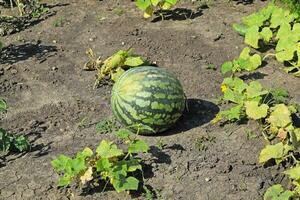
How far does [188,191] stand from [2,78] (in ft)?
8.82

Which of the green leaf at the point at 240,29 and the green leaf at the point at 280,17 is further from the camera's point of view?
the green leaf at the point at 240,29

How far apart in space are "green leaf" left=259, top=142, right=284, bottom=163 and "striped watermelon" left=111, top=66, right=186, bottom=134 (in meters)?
0.86

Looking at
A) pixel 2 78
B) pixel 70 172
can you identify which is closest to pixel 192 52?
pixel 2 78

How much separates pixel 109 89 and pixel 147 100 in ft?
3.42

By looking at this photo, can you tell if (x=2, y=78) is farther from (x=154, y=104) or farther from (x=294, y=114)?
(x=294, y=114)

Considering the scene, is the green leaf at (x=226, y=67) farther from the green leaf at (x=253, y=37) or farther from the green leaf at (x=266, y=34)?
the green leaf at (x=266, y=34)

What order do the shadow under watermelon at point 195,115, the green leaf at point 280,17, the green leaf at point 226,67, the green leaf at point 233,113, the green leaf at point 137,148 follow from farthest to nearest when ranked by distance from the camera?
1. the green leaf at point 280,17
2. the green leaf at point 226,67
3. the shadow under watermelon at point 195,115
4. the green leaf at point 233,113
5. the green leaf at point 137,148

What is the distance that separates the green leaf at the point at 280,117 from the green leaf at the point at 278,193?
729 mm

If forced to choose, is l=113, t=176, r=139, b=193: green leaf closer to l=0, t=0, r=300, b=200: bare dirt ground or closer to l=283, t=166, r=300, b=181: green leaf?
l=0, t=0, r=300, b=200: bare dirt ground

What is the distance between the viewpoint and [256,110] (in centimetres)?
566

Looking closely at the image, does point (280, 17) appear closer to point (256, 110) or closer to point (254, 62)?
point (254, 62)

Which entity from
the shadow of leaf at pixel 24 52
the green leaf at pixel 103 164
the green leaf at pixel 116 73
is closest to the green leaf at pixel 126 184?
the green leaf at pixel 103 164

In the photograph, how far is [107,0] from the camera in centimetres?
842

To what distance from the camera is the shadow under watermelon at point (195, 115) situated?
590cm
